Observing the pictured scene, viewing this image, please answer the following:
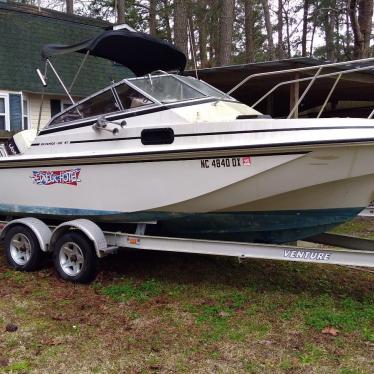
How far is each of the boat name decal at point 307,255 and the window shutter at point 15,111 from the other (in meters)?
11.7

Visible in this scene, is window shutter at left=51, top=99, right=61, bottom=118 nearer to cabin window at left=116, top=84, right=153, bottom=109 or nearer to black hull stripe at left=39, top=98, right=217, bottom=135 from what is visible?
black hull stripe at left=39, top=98, right=217, bottom=135

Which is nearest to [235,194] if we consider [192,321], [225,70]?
[192,321]

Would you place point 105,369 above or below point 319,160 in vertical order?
below

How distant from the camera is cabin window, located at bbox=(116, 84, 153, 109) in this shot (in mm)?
5652

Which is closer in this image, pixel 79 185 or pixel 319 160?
pixel 319 160

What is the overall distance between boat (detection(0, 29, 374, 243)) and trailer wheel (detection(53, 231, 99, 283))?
40 centimetres

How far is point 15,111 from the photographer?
48.5 ft

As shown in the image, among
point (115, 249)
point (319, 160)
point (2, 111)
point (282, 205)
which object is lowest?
point (115, 249)

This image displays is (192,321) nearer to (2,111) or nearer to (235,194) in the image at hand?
(235,194)

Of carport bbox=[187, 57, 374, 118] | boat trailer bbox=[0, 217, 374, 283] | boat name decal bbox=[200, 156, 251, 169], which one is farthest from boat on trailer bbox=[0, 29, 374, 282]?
carport bbox=[187, 57, 374, 118]

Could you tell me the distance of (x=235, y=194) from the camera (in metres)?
5.02

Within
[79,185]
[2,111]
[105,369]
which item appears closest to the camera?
[105,369]

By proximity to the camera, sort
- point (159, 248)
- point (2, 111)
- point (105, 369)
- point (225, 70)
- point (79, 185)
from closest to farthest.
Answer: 1. point (105, 369)
2. point (159, 248)
3. point (79, 185)
4. point (225, 70)
5. point (2, 111)

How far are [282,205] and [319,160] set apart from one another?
68 cm
